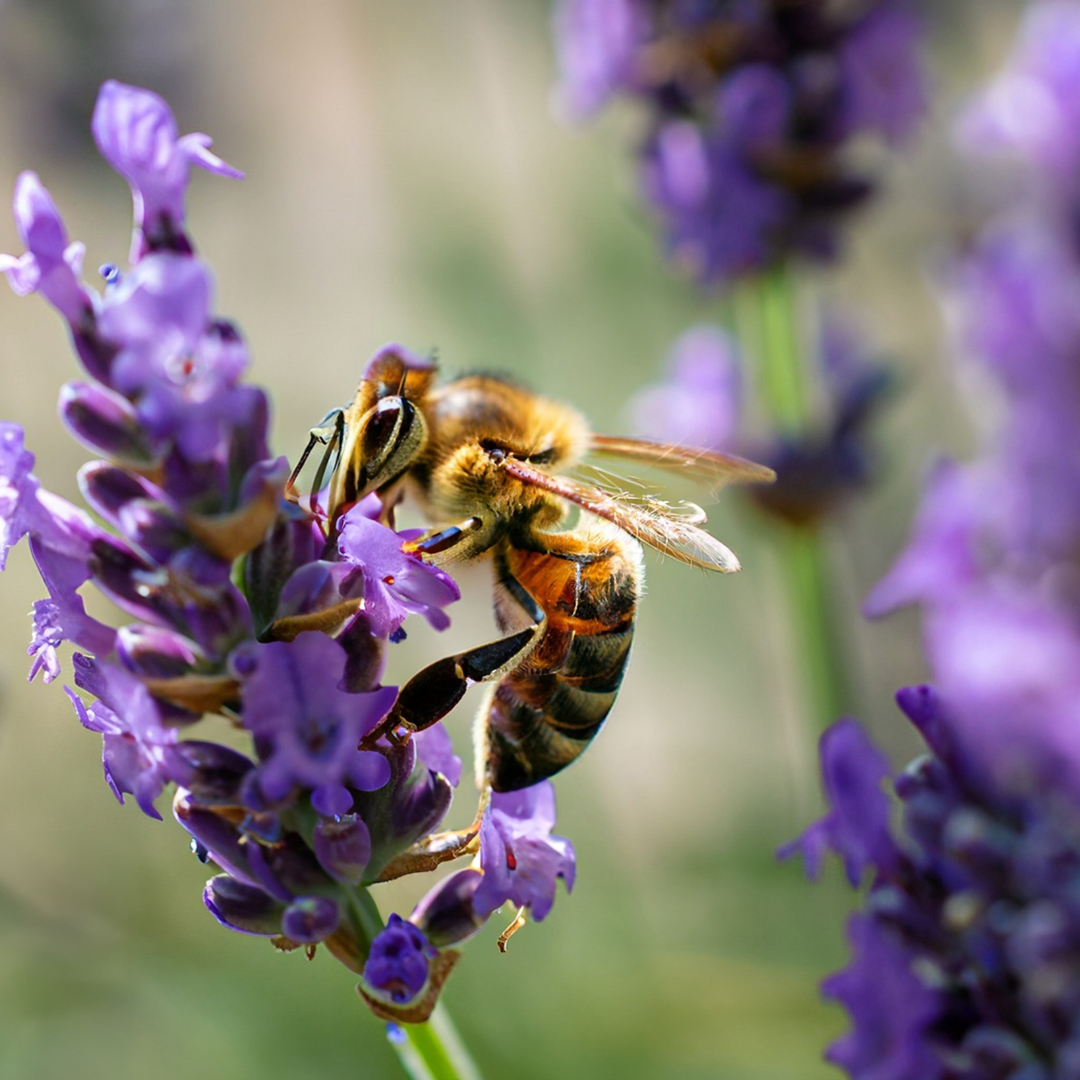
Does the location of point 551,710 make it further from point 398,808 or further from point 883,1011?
point 883,1011

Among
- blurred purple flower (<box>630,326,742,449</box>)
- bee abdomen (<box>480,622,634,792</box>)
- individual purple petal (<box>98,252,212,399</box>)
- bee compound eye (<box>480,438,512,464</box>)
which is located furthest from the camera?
blurred purple flower (<box>630,326,742,449</box>)

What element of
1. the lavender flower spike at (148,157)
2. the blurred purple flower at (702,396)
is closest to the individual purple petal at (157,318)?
the lavender flower spike at (148,157)

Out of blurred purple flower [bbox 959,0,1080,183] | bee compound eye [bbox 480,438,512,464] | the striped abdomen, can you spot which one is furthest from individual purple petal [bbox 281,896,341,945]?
blurred purple flower [bbox 959,0,1080,183]

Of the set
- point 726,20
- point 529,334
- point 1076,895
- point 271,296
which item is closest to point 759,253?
point 726,20

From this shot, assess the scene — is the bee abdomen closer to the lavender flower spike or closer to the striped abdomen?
the striped abdomen

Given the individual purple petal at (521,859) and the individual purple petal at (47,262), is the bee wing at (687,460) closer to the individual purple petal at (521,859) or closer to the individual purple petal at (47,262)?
the individual purple petal at (521,859)
